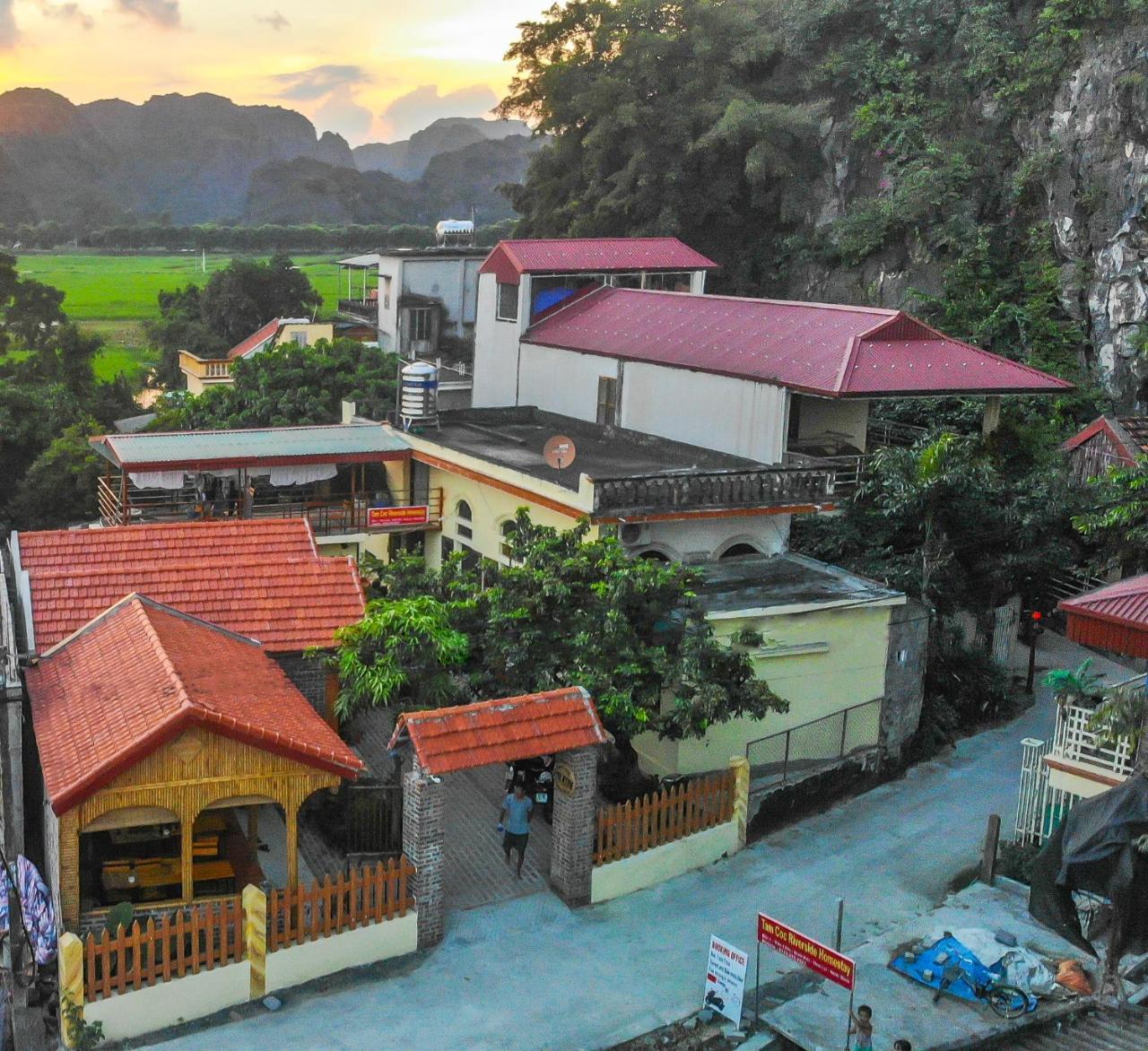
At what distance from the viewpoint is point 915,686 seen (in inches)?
870

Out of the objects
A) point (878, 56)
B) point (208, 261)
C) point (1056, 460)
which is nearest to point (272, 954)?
point (1056, 460)

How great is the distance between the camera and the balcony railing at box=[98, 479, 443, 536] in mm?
27766

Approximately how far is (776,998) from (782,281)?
3648cm

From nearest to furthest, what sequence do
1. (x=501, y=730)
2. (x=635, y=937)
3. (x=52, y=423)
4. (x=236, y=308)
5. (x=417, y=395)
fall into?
1. (x=501, y=730)
2. (x=635, y=937)
3. (x=417, y=395)
4. (x=52, y=423)
5. (x=236, y=308)

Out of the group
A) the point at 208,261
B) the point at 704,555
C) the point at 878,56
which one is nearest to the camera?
the point at 704,555

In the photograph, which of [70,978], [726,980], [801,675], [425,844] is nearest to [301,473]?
[801,675]

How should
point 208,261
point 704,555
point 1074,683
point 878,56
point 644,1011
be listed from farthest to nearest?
point 208,261
point 878,56
point 704,555
point 1074,683
point 644,1011

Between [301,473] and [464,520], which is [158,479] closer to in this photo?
[301,473]

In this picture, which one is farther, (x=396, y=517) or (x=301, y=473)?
(x=301, y=473)

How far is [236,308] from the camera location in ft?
209

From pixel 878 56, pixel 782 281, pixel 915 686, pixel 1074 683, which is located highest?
pixel 878 56

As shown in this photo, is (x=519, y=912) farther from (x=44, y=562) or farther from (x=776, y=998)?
(x=44, y=562)

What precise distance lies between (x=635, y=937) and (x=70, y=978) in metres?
6.48

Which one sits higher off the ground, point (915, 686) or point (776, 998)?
point (915, 686)
